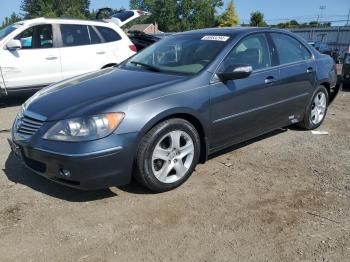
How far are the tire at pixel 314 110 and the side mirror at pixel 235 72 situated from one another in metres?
1.95

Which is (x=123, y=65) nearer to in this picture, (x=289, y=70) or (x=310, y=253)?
(x=289, y=70)

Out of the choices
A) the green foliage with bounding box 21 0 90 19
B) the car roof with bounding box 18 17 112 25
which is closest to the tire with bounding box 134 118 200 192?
the car roof with bounding box 18 17 112 25

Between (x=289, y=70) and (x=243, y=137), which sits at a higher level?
(x=289, y=70)

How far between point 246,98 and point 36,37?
16.2 ft

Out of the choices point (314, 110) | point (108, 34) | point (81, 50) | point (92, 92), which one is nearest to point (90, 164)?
point (92, 92)

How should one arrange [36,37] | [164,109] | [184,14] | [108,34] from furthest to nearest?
[184,14] < [108,34] < [36,37] < [164,109]

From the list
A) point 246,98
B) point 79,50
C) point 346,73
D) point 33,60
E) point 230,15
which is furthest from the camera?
point 230,15

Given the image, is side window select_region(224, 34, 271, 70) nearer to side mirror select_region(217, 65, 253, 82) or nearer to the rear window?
side mirror select_region(217, 65, 253, 82)

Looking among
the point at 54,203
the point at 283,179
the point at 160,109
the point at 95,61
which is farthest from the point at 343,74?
the point at 54,203

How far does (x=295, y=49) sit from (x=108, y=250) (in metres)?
3.85

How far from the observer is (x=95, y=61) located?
825 cm

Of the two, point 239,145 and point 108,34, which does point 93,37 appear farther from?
point 239,145

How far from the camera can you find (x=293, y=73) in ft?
17.0

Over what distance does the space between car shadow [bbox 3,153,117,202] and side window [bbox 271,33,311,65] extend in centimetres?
283
